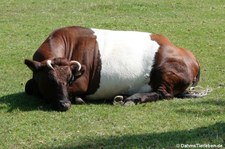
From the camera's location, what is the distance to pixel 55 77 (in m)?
9.91

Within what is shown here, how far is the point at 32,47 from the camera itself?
49.9 ft

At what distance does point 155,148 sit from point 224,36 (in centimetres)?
983

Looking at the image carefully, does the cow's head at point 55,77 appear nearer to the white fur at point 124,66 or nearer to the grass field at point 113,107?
the grass field at point 113,107

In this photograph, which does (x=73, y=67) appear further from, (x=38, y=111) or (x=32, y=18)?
(x=32, y=18)

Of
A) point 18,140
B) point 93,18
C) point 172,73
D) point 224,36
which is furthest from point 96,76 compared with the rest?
point 93,18

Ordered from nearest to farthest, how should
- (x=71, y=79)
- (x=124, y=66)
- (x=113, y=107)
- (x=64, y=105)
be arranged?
(x=64, y=105) < (x=113, y=107) < (x=71, y=79) < (x=124, y=66)

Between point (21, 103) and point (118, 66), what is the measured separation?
1.69m

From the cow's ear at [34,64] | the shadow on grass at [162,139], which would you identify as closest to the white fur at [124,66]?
the cow's ear at [34,64]

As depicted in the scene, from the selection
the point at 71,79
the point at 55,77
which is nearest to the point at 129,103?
the point at 71,79

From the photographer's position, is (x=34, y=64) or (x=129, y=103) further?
(x=129, y=103)

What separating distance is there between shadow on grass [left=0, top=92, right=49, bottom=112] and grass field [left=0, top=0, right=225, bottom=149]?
0.6 inches

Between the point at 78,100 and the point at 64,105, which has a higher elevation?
the point at 64,105

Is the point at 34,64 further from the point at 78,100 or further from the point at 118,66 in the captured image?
the point at 118,66

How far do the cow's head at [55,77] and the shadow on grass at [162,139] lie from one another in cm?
173
